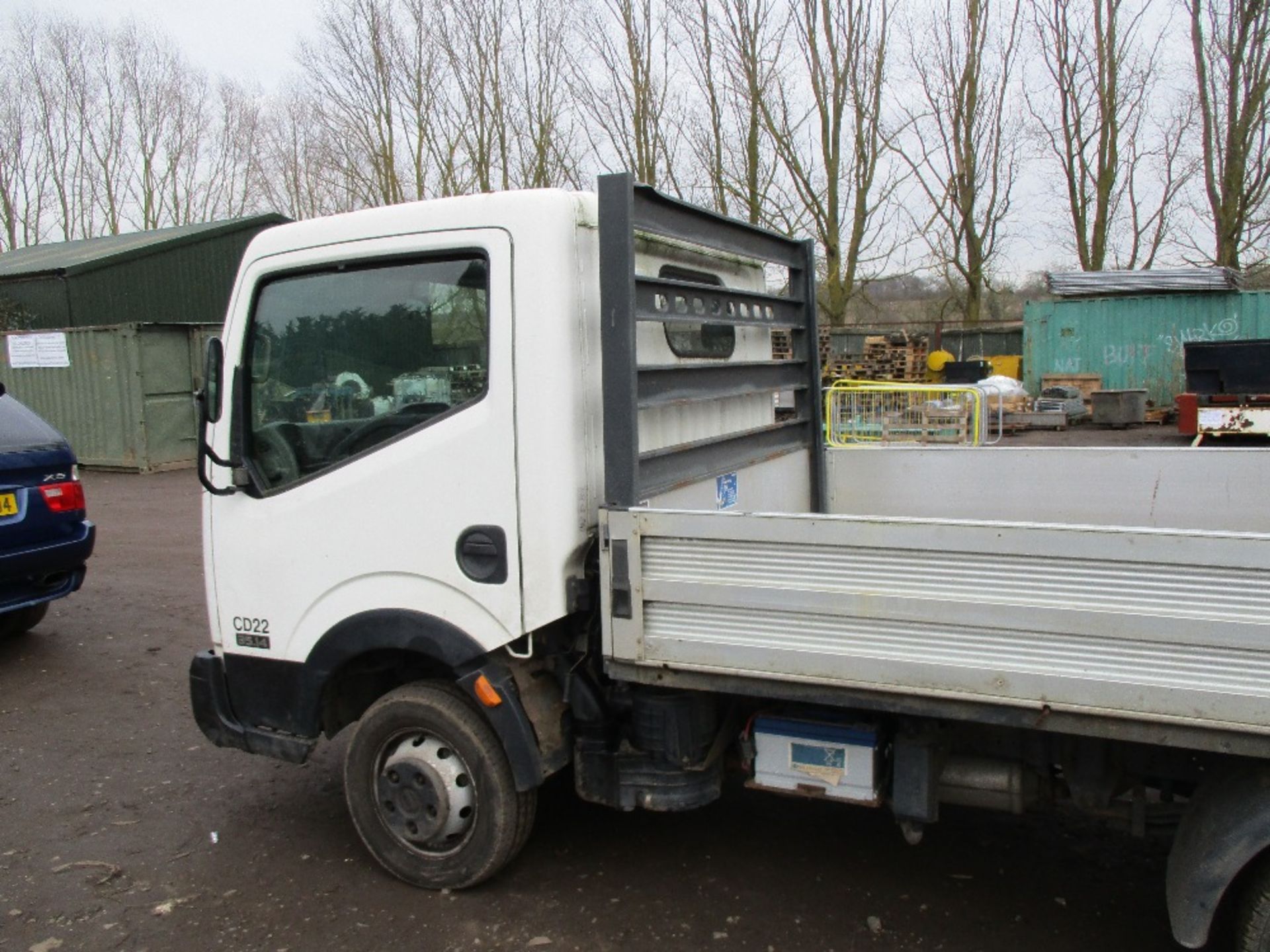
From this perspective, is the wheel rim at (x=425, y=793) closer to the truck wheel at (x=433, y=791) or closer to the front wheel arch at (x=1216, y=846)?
the truck wheel at (x=433, y=791)

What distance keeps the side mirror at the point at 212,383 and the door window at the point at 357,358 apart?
0.11m

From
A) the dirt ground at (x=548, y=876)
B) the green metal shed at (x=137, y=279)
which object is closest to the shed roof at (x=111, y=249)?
the green metal shed at (x=137, y=279)

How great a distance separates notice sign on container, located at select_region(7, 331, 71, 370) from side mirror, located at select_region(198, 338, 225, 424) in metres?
14.6

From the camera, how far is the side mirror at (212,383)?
347cm

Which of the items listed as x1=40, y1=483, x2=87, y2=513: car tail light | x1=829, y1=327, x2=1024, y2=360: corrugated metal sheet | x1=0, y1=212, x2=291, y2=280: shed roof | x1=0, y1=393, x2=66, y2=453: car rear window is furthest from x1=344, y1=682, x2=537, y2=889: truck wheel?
x1=829, y1=327, x2=1024, y2=360: corrugated metal sheet

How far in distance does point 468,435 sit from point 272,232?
1.18 m

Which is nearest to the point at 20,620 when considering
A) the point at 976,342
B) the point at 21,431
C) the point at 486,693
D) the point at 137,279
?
the point at 21,431

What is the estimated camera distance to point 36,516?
608 cm

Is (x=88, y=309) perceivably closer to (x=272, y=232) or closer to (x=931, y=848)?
(x=272, y=232)

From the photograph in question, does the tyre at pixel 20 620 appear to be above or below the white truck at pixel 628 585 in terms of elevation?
below

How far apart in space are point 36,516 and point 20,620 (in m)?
1.31

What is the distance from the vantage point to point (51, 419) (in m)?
16.7

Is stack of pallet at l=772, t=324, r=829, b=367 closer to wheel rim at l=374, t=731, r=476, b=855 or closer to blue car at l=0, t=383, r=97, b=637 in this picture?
wheel rim at l=374, t=731, r=476, b=855

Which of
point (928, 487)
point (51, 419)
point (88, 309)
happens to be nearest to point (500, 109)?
point (88, 309)
